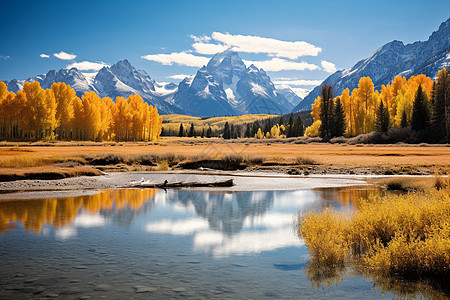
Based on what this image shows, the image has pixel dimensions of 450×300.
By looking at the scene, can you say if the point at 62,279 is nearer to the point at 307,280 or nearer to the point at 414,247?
the point at 307,280

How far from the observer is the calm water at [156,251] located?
328 inches

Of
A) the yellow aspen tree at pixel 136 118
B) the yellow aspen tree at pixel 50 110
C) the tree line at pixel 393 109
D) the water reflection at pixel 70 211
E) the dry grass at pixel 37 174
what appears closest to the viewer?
the water reflection at pixel 70 211

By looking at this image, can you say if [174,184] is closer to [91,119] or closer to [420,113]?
[420,113]

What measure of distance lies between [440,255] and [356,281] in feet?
6.57

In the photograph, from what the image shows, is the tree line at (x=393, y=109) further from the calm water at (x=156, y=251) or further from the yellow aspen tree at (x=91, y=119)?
the calm water at (x=156, y=251)

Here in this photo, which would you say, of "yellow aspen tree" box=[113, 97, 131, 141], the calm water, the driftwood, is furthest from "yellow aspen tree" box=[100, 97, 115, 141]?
the calm water

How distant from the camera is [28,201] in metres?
21.2

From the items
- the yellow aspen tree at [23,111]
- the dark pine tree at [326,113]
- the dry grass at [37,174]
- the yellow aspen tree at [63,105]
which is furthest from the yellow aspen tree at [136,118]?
the dry grass at [37,174]

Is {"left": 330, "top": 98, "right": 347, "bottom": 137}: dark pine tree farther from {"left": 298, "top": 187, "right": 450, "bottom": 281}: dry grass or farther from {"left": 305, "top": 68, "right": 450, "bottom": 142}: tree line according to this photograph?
{"left": 298, "top": 187, "right": 450, "bottom": 281}: dry grass

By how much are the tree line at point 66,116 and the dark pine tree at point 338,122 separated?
5848 cm

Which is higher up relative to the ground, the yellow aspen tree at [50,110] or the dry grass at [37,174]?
the yellow aspen tree at [50,110]

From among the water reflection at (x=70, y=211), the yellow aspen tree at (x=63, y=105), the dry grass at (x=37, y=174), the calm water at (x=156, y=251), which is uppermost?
the yellow aspen tree at (x=63, y=105)

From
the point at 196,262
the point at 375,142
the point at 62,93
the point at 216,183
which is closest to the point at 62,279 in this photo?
the point at 196,262

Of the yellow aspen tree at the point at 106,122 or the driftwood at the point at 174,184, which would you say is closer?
the driftwood at the point at 174,184
